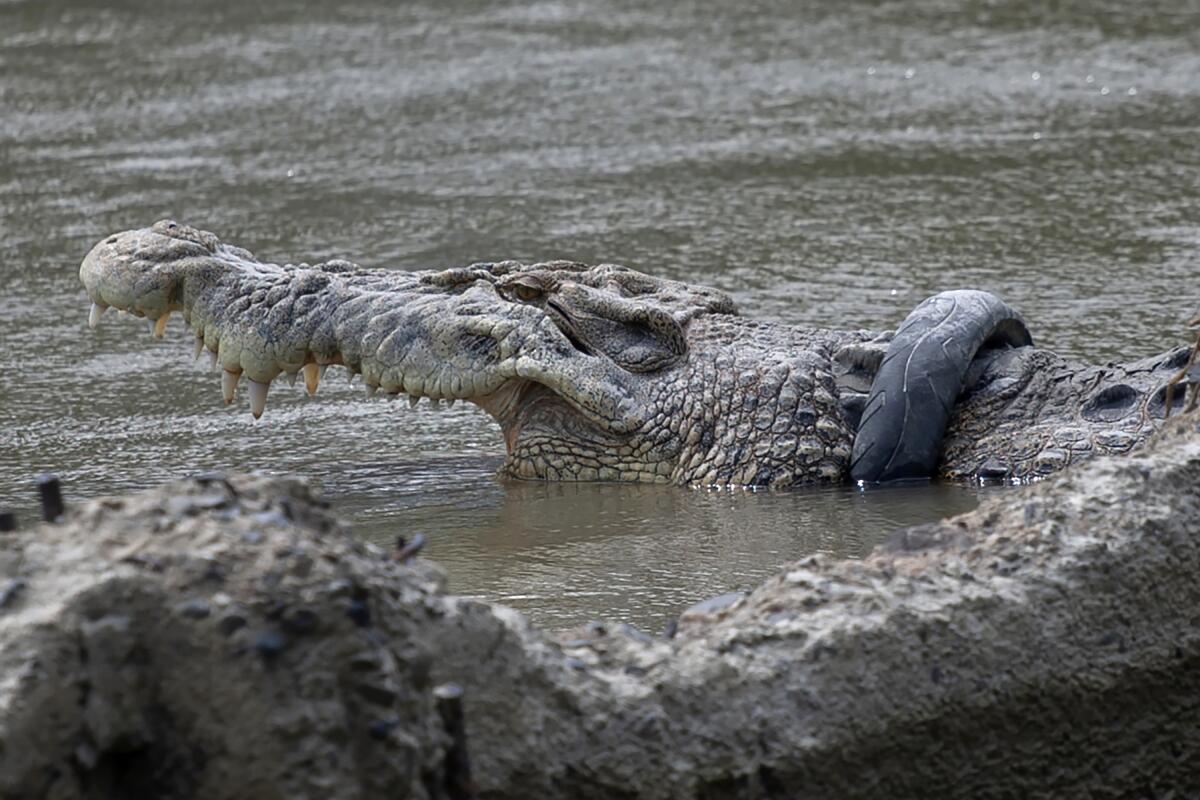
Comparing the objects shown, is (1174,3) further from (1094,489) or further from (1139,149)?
(1094,489)

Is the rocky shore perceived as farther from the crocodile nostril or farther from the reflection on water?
the crocodile nostril

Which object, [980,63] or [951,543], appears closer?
[951,543]

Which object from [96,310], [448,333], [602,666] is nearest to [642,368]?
[448,333]

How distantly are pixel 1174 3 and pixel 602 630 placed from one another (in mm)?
8858

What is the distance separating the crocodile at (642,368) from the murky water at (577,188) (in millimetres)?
145

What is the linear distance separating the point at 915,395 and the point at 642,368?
0.67 m

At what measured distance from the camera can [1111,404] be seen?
4.35 meters

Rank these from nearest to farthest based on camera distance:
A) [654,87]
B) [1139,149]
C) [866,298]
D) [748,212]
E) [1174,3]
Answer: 1. [866,298]
2. [748,212]
3. [1139,149]
4. [654,87]
5. [1174,3]

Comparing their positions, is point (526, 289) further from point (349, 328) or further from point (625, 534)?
point (625, 534)

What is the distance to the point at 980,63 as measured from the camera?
9.09 m

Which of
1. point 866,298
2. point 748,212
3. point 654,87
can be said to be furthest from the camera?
point 654,87

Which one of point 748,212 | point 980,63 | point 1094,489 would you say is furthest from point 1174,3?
point 1094,489

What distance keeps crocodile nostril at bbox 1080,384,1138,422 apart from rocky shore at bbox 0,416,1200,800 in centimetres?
169

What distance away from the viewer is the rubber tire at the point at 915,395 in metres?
4.35
